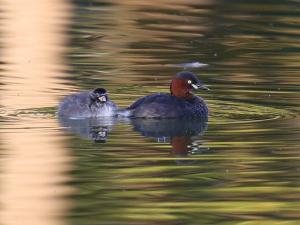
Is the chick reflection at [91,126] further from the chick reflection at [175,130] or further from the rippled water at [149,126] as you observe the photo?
the chick reflection at [175,130]

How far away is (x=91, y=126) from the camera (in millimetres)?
12945

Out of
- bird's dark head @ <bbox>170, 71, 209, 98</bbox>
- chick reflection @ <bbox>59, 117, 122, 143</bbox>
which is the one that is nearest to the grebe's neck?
bird's dark head @ <bbox>170, 71, 209, 98</bbox>

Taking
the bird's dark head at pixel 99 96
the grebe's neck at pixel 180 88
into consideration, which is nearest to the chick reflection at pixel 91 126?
the bird's dark head at pixel 99 96

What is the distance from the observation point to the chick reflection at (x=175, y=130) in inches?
463

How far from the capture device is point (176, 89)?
547 inches

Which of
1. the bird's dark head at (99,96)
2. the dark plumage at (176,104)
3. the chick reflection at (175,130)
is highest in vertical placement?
the bird's dark head at (99,96)

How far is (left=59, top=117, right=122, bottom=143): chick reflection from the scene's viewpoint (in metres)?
12.2

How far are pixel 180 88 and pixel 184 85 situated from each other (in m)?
0.05

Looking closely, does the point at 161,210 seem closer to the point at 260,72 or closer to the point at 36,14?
the point at 260,72

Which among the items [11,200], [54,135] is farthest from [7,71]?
[11,200]

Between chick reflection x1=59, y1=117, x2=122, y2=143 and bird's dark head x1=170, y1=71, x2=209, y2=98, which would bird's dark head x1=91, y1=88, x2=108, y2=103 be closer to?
chick reflection x1=59, y1=117, x2=122, y2=143

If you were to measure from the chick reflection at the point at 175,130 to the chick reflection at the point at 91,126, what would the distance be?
0.27 metres

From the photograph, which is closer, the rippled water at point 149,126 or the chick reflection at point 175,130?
the rippled water at point 149,126

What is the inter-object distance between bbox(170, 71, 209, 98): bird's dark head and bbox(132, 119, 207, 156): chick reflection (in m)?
0.46
